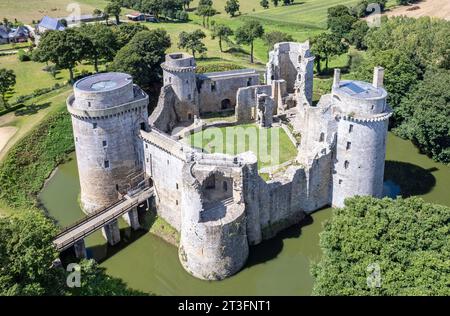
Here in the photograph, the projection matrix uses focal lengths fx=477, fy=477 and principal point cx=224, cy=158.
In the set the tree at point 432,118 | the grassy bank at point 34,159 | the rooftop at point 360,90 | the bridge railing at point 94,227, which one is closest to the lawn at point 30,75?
the grassy bank at point 34,159

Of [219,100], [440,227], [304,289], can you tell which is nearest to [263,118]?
[219,100]

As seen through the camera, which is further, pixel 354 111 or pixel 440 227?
pixel 354 111

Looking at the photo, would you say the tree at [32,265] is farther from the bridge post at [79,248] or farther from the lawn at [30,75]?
the lawn at [30,75]

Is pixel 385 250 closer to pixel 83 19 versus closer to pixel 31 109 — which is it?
pixel 31 109

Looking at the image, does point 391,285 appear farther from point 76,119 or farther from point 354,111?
point 76,119

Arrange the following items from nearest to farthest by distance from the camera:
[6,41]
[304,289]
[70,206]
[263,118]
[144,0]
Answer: [304,289], [70,206], [263,118], [6,41], [144,0]

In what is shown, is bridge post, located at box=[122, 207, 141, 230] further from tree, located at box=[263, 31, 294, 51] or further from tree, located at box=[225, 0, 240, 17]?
tree, located at box=[225, 0, 240, 17]

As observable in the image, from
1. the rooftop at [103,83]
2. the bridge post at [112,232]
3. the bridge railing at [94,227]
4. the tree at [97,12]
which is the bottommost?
the bridge post at [112,232]

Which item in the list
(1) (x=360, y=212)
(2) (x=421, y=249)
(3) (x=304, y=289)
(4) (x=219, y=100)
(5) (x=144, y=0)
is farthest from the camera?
(5) (x=144, y=0)
